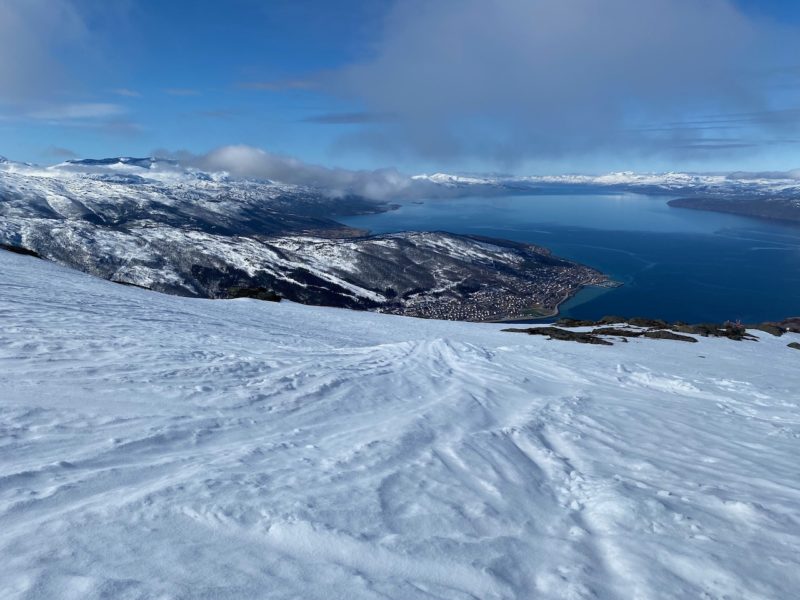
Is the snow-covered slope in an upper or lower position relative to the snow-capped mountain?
upper

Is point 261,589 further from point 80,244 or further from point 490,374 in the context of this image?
point 80,244

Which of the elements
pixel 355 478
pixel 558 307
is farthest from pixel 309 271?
pixel 355 478

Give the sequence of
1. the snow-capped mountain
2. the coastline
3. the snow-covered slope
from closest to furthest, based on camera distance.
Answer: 1. the snow-covered slope
2. the coastline
3. the snow-capped mountain

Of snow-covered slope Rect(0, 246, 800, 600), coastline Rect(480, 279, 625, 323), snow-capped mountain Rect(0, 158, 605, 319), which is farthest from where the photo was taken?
snow-capped mountain Rect(0, 158, 605, 319)

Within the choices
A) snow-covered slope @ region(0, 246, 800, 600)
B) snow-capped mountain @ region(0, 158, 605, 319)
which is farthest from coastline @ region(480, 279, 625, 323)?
snow-covered slope @ region(0, 246, 800, 600)

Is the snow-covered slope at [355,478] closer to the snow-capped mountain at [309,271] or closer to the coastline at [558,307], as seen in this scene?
the coastline at [558,307]

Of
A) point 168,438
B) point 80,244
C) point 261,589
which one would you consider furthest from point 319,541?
point 80,244

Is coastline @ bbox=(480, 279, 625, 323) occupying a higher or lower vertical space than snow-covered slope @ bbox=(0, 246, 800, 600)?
lower

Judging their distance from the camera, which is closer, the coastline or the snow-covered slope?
the snow-covered slope

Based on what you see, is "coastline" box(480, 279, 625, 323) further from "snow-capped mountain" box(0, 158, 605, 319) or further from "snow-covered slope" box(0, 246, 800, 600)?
"snow-covered slope" box(0, 246, 800, 600)
